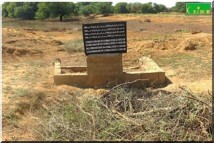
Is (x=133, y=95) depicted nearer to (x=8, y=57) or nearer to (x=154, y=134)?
(x=154, y=134)

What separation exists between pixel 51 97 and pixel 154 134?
3286mm

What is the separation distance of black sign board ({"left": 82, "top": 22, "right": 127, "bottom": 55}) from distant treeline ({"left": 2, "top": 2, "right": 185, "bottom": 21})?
A: 35.9 m

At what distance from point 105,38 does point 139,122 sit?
416 centimetres

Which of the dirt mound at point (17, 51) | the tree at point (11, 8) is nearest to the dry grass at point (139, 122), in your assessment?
the dirt mound at point (17, 51)

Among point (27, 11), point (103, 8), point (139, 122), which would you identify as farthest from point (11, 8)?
point (139, 122)

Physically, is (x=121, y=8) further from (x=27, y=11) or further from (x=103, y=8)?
(x=27, y=11)

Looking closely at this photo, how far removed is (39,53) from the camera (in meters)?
15.8

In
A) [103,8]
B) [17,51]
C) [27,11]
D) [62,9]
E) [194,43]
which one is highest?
[62,9]

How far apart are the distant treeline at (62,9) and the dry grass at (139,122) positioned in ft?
129

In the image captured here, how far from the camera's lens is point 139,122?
507 centimetres

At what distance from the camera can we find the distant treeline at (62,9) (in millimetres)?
44938

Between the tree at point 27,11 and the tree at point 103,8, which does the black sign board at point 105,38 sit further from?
the tree at point 103,8

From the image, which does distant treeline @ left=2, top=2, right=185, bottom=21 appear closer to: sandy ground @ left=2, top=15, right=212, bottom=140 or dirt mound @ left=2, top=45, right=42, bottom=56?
sandy ground @ left=2, top=15, right=212, bottom=140

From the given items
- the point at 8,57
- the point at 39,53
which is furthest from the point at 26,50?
the point at 8,57
